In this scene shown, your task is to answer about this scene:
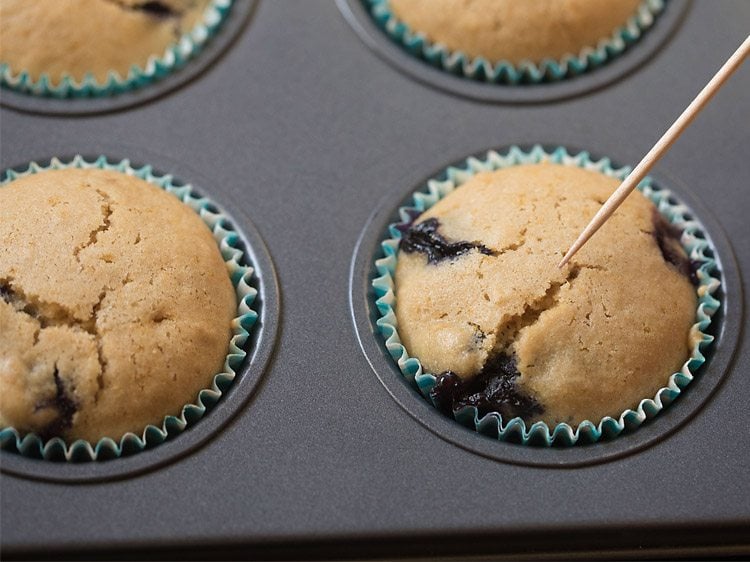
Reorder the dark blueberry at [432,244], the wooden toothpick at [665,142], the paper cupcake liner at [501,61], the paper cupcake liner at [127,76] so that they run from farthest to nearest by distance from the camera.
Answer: the paper cupcake liner at [501,61] < the paper cupcake liner at [127,76] < the dark blueberry at [432,244] < the wooden toothpick at [665,142]

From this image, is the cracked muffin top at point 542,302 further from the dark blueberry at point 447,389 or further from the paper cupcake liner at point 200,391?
the paper cupcake liner at point 200,391

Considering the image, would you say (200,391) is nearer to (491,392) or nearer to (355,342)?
(355,342)

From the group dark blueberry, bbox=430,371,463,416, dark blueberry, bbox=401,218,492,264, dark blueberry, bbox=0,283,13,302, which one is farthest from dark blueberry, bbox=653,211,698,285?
dark blueberry, bbox=0,283,13,302

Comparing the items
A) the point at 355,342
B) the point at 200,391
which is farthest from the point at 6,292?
the point at 355,342

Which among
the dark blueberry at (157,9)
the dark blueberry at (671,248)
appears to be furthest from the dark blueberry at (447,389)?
the dark blueberry at (157,9)

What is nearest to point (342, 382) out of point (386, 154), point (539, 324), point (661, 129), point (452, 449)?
point (452, 449)

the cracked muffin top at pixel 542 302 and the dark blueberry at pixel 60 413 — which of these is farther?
the cracked muffin top at pixel 542 302

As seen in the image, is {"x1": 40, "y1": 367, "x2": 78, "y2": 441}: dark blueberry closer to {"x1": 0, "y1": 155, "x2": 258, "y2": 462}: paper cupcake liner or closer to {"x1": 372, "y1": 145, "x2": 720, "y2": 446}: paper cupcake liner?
{"x1": 0, "y1": 155, "x2": 258, "y2": 462}: paper cupcake liner
